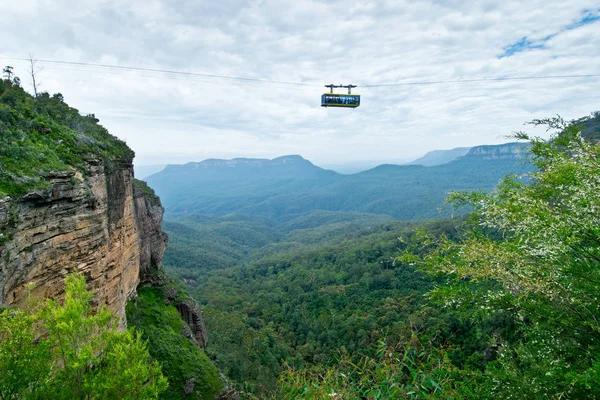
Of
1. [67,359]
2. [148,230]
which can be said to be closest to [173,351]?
[148,230]

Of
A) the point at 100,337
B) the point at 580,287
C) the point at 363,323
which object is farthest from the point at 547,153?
the point at 363,323

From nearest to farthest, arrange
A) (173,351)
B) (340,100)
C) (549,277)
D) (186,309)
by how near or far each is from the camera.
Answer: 1. (549,277)
2. (173,351)
3. (340,100)
4. (186,309)

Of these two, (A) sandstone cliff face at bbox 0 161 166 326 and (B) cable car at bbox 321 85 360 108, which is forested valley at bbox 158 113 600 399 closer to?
(A) sandstone cliff face at bbox 0 161 166 326

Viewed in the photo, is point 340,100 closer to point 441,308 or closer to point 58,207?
point 441,308

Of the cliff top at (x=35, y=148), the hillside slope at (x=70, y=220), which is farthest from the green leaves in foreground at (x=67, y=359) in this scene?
the cliff top at (x=35, y=148)

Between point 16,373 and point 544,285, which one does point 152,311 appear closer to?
point 16,373

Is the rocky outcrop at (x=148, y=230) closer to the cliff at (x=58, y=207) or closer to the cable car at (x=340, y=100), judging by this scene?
the cliff at (x=58, y=207)
